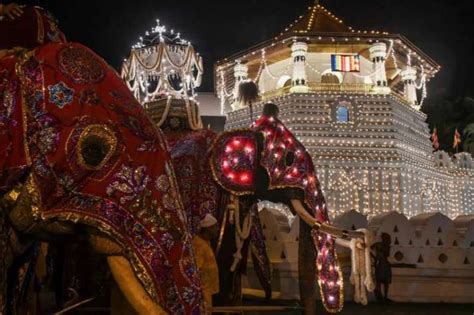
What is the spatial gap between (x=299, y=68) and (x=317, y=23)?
2898 mm

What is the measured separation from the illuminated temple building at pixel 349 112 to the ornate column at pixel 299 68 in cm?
4

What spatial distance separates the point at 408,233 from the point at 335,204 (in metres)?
11.3

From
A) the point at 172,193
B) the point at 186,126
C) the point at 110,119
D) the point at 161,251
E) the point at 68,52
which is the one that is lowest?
the point at 161,251

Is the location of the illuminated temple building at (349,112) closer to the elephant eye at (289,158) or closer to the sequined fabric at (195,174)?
the sequined fabric at (195,174)

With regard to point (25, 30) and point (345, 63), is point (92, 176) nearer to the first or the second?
point (25, 30)

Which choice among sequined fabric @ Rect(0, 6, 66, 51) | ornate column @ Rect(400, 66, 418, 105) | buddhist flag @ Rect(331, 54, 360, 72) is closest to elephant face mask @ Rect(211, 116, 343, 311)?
sequined fabric @ Rect(0, 6, 66, 51)

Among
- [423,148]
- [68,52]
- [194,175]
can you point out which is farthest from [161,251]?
[423,148]

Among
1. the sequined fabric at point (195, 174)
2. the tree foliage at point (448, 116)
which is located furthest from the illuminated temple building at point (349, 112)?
the sequined fabric at point (195, 174)

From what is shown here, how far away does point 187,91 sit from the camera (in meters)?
11.4

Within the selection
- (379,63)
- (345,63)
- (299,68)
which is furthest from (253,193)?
(379,63)

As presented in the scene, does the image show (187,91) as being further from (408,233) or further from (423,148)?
(423,148)

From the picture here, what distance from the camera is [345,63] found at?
2205 centimetres

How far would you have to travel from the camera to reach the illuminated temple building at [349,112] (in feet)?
69.5

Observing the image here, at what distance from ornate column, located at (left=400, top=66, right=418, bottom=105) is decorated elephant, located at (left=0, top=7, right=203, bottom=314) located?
23410 mm
